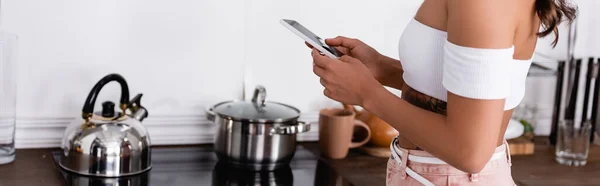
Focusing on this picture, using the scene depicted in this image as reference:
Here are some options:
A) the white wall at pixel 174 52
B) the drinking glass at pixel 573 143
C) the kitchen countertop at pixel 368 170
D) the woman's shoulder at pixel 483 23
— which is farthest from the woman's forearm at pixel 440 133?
the drinking glass at pixel 573 143

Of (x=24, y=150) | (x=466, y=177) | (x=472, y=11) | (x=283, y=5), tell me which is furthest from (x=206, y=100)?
(x=472, y=11)

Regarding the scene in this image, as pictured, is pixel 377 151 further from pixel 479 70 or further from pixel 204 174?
pixel 479 70

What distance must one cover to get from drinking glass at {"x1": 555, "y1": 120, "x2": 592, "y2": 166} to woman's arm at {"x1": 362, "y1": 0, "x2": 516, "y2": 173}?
2.97 feet

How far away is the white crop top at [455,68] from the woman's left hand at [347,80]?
0.21 ft

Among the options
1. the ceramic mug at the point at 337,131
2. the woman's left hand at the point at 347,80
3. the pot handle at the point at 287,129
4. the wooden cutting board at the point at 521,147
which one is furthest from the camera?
the wooden cutting board at the point at 521,147

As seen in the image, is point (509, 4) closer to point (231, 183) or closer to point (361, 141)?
point (231, 183)

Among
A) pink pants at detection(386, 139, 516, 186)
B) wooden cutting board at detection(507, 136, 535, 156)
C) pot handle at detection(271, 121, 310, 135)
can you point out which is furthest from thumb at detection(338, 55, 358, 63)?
wooden cutting board at detection(507, 136, 535, 156)

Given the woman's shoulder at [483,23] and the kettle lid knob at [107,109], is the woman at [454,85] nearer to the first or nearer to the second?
the woman's shoulder at [483,23]

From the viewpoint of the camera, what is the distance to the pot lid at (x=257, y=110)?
1.52 m

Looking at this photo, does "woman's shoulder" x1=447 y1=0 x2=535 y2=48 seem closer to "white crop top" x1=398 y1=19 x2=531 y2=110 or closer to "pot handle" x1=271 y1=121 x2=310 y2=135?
"white crop top" x1=398 y1=19 x2=531 y2=110

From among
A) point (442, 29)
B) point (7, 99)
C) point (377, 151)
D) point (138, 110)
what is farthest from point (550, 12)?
point (7, 99)

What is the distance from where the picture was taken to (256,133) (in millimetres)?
1517

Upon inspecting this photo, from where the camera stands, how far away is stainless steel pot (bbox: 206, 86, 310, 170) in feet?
4.98

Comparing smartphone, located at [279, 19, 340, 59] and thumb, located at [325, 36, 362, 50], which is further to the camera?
thumb, located at [325, 36, 362, 50]
